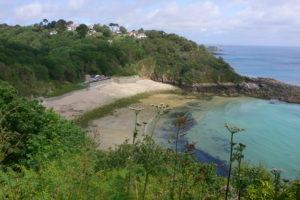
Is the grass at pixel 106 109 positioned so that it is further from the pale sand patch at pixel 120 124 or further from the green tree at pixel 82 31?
the green tree at pixel 82 31

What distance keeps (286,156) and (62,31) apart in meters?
82.8

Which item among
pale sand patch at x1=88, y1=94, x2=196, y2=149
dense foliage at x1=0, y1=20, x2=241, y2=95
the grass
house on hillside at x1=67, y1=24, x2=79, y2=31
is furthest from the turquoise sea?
house on hillside at x1=67, y1=24, x2=79, y2=31

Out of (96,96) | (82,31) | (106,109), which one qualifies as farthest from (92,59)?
(82,31)

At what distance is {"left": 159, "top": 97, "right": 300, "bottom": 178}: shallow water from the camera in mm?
37000

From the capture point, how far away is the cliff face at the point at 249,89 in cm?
7438

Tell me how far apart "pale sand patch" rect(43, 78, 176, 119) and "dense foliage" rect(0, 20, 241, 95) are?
11.9 feet

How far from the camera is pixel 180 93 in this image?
237ft

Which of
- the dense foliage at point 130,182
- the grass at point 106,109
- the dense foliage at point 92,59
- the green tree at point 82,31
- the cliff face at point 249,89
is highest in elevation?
the dense foliage at point 130,182

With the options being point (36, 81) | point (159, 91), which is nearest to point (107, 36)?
point (159, 91)

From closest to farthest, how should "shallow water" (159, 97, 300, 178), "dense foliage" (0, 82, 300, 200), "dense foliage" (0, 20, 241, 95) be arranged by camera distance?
"dense foliage" (0, 82, 300, 200) < "shallow water" (159, 97, 300, 178) < "dense foliage" (0, 20, 241, 95)

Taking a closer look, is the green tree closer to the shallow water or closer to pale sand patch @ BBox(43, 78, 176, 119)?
pale sand patch @ BBox(43, 78, 176, 119)

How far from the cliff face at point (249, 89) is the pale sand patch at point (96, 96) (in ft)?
15.6

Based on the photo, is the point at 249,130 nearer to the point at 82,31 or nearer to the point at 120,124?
the point at 120,124

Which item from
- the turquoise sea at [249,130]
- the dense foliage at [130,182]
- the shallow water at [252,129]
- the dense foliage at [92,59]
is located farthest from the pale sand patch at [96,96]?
the dense foliage at [130,182]
